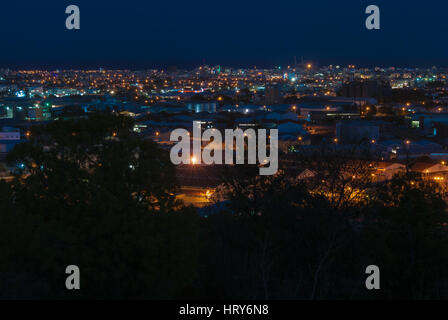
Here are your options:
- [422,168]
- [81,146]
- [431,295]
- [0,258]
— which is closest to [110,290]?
[0,258]

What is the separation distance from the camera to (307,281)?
258 centimetres

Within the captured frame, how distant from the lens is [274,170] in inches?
160

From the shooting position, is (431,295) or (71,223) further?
(431,295)

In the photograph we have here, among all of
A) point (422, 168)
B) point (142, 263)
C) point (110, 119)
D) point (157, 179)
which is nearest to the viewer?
point (142, 263)

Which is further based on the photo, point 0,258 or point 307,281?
point 307,281

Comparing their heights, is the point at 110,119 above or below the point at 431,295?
above

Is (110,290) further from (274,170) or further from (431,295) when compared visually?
(274,170)

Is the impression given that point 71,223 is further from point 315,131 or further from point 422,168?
point 315,131

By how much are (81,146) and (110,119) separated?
21 cm

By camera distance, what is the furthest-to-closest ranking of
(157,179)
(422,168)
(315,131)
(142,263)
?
(315,131), (422,168), (157,179), (142,263)

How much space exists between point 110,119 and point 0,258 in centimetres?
88

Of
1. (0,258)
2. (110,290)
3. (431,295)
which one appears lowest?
(431,295)

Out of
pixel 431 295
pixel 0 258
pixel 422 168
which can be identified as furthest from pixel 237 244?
pixel 422 168

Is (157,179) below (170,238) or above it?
above
